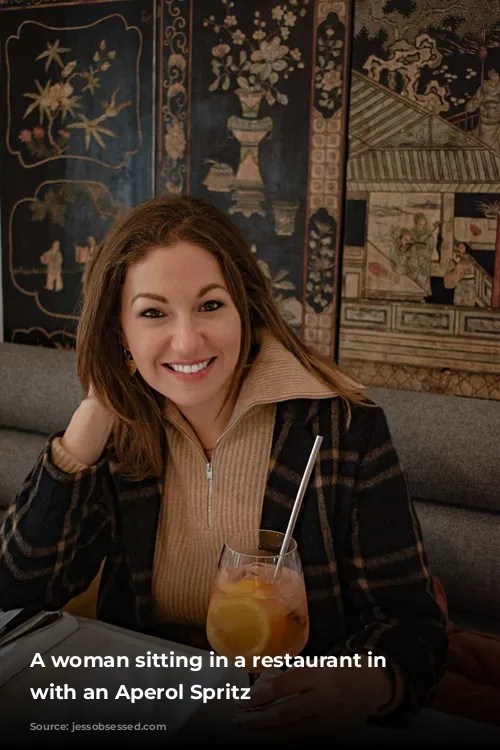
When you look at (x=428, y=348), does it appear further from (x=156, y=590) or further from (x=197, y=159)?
(x=156, y=590)

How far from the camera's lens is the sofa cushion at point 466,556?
2109 mm

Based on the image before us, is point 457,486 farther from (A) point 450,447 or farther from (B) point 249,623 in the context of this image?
(B) point 249,623

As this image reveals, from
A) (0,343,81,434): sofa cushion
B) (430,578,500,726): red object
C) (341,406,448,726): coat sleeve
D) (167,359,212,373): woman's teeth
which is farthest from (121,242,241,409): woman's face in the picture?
(0,343,81,434): sofa cushion

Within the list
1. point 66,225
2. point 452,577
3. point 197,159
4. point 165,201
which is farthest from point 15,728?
point 66,225

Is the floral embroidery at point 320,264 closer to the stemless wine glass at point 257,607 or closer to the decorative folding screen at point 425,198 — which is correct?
the decorative folding screen at point 425,198

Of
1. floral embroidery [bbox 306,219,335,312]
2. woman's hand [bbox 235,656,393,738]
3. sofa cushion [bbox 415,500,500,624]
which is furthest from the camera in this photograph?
floral embroidery [bbox 306,219,335,312]

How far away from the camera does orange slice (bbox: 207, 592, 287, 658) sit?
0.98m

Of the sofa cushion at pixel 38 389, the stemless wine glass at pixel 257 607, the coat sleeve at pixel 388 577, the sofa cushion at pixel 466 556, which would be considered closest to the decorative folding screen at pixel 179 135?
the sofa cushion at pixel 38 389

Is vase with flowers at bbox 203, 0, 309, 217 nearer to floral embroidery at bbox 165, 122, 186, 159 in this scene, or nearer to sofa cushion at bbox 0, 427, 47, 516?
floral embroidery at bbox 165, 122, 186, 159

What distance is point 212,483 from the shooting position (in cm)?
146

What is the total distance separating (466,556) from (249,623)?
4.29ft

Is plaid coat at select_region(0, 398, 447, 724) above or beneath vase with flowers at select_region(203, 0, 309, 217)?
beneath

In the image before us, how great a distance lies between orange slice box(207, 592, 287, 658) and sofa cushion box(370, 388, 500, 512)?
131 centimetres

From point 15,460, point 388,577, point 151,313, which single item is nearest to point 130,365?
point 151,313
